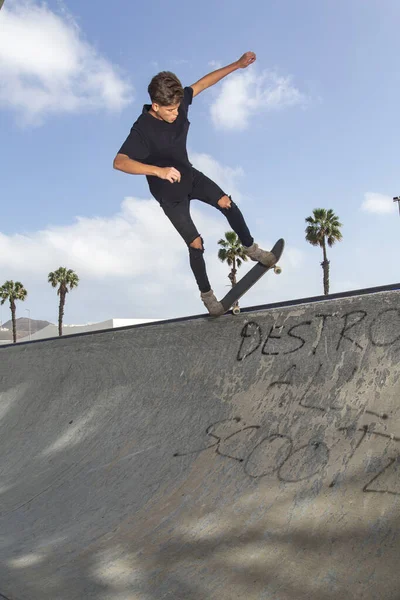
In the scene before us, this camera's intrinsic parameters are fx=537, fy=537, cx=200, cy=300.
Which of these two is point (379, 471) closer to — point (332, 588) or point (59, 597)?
point (332, 588)

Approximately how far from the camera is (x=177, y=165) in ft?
14.5

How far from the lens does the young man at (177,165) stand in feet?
13.4

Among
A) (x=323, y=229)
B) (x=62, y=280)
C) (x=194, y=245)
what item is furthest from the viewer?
(x=62, y=280)

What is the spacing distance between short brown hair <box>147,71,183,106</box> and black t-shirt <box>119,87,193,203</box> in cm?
19

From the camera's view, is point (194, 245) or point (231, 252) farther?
point (231, 252)

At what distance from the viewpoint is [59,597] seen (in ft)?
8.02

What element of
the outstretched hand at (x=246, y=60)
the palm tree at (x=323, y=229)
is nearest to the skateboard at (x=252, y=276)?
the outstretched hand at (x=246, y=60)

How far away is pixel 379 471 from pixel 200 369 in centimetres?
189

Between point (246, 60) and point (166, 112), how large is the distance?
103 cm

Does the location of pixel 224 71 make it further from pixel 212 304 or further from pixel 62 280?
pixel 62 280

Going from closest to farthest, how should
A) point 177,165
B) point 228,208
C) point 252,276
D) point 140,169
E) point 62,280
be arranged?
point 140,169 < point 177,165 < point 228,208 < point 252,276 < point 62,280

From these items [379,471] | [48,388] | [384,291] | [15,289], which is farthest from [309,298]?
[15,289]

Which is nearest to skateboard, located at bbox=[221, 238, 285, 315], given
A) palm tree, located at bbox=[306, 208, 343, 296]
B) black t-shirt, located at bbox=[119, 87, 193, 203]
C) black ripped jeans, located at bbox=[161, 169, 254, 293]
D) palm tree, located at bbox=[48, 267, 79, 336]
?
black ripped jeans, located at bbox=[161, 169, 254, 293]

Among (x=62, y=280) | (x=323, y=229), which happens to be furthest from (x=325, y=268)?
(x=62, y=280)
